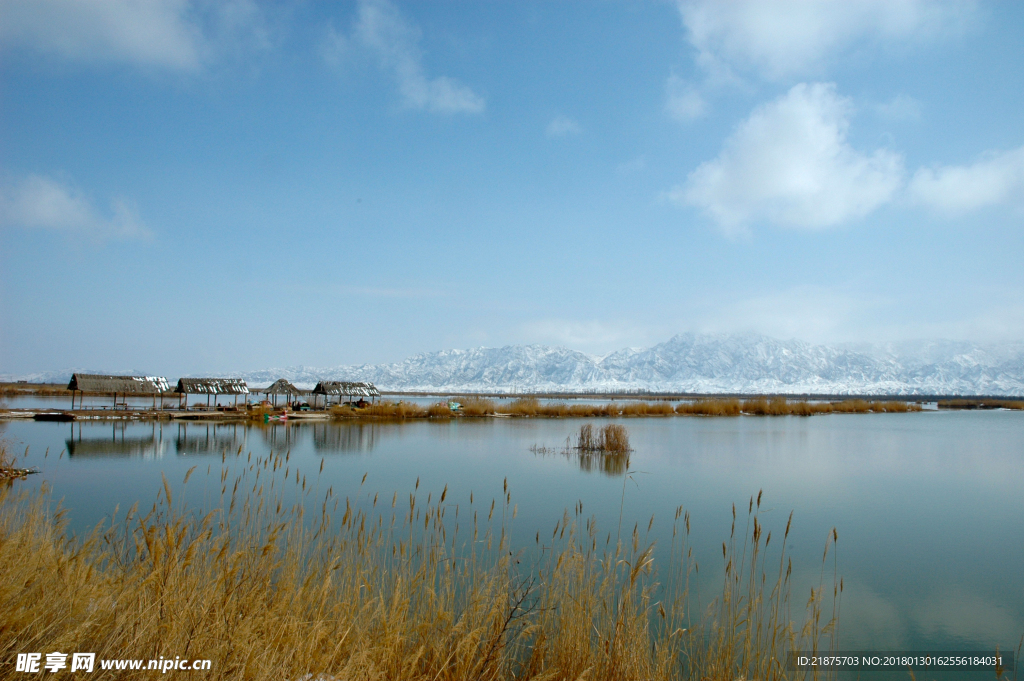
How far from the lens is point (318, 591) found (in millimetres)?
3807

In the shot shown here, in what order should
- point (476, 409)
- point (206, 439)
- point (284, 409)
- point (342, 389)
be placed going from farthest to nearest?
1. point (342, 389)
2. point (476, 409)
3. point (284, 409)
4. point (206, 439)

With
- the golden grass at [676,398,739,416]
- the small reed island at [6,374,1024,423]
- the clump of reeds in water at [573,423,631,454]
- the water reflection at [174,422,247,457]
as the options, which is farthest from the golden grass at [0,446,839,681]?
the golden grass at [676,398,739,416]

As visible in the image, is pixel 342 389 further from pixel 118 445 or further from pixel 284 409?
pixel 118 445

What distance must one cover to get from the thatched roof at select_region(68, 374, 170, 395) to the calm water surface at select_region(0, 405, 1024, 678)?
608 cm

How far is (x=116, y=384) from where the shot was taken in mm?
30719

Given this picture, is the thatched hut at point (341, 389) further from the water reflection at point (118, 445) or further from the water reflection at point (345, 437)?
the water reflection at point (118, 445)

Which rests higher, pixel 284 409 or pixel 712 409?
pixel 284 409

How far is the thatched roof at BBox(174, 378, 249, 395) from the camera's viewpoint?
3328 cm

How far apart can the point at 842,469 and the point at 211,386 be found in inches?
1287

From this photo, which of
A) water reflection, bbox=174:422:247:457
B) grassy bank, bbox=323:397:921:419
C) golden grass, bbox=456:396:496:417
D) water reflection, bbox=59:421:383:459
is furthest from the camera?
golden grass, bbox=456:396:496:417

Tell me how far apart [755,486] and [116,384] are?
3161cm

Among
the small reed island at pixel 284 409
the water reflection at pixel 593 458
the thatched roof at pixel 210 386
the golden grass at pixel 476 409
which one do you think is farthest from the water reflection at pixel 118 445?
the golden grass at pixel 476 409

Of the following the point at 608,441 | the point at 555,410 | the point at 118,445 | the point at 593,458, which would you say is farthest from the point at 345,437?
the point at 555,410

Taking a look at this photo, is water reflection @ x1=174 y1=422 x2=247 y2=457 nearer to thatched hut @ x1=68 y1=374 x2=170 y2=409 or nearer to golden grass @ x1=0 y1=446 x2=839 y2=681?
thatched hut @ x1=68 y1=374 x2=170 y2=409
